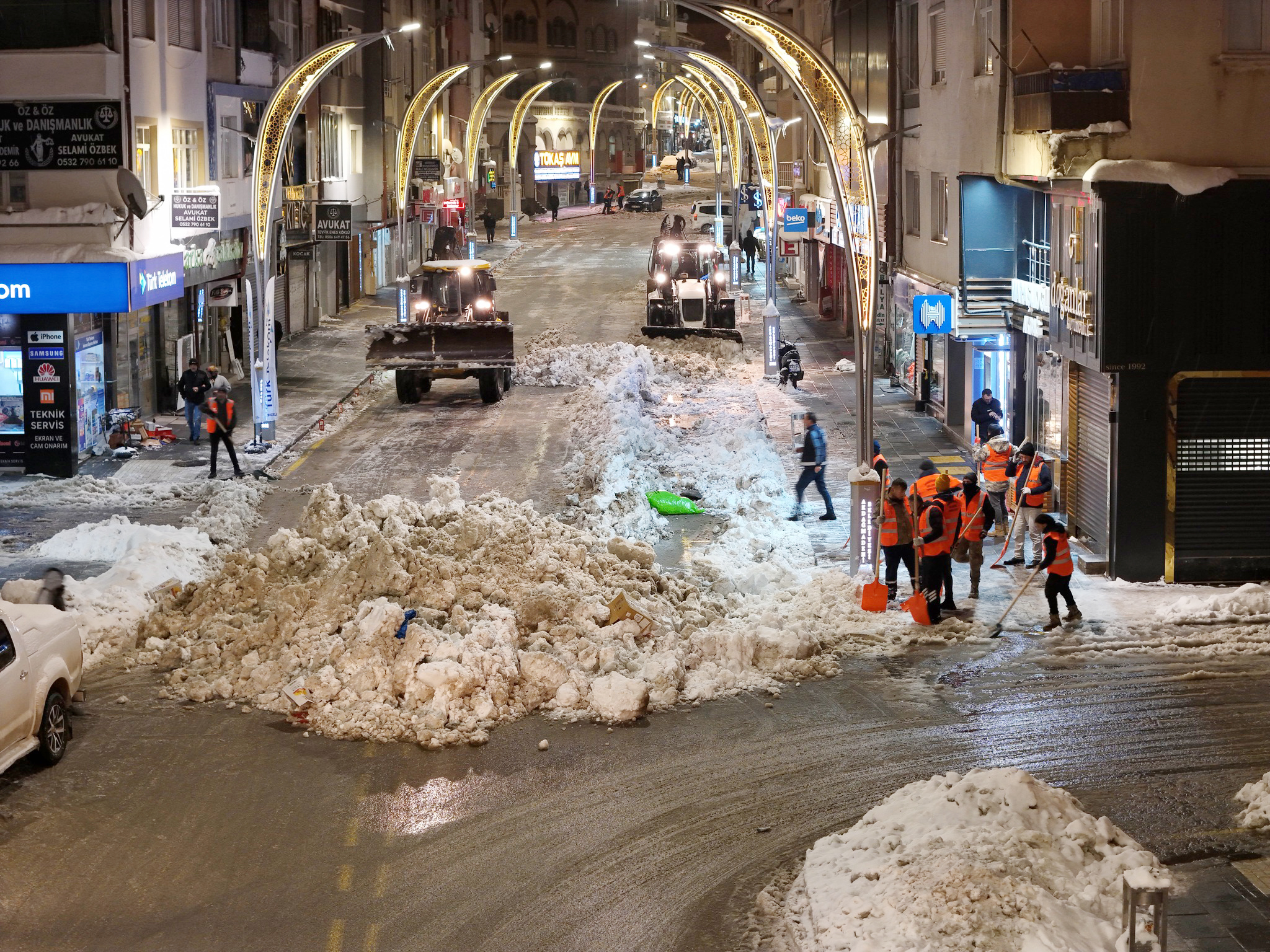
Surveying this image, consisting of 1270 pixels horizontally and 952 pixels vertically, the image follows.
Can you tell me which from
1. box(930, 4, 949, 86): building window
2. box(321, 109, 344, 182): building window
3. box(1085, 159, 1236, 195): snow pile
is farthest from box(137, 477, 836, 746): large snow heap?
box(321, 109, 344, 182): building window

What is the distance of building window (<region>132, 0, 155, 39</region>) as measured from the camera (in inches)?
1095

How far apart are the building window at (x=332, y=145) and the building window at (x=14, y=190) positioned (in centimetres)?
2058

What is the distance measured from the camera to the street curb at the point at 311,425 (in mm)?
26469

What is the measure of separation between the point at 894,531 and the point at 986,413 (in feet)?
23.7

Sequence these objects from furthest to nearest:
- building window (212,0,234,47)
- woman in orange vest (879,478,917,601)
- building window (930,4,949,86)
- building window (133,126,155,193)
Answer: building window (212,0,234,47) → building window (930,4,949,86) → building window (133,126,155,193) → woman in orange vest (879,478,917,601)

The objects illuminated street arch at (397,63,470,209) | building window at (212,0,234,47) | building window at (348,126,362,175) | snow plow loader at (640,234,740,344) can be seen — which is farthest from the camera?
illuminated street arch at (397,63,470,209)

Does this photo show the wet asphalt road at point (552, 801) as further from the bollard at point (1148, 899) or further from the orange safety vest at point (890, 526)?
the bollard at point (1148, 899)

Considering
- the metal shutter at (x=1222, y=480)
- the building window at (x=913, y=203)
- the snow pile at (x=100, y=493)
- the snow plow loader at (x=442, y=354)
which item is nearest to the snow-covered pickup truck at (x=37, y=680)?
the snow pile at (x=100, y=493)

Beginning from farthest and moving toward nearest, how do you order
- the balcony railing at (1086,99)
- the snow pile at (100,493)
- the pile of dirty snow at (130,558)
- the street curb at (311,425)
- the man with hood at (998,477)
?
1. the street curb at (311,425)
2. the snow pile at (100,493)
3. the man with hood at (998,477)
4. the balcony railing at (1086,99)
5. the pile of dirty snow at (130,558)

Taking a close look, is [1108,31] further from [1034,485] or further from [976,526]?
[976,526]

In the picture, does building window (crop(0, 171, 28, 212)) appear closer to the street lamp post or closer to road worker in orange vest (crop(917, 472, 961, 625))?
the street lamp post

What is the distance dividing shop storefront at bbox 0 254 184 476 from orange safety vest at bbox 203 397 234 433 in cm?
233

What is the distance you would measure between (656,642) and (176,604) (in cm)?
514

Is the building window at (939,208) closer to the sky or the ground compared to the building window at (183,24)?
closer to the ground
